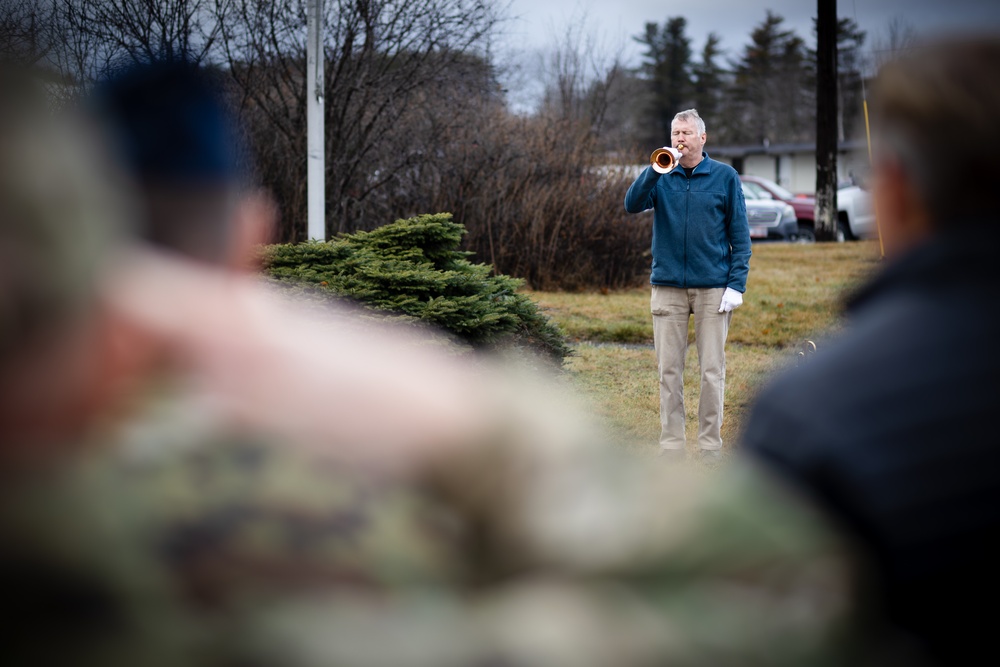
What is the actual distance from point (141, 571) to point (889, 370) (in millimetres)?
940

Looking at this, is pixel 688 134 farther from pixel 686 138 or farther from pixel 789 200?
pixel 789 200

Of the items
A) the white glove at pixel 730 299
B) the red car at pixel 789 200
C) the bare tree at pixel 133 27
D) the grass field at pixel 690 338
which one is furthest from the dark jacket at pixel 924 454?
the red car at pixel 789 200

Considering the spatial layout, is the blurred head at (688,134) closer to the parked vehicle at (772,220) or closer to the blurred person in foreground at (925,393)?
the blurred person in foreground at (925,393)

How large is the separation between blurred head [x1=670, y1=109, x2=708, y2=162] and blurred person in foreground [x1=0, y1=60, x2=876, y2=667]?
502 cm

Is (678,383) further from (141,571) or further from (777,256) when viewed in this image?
(777,256)

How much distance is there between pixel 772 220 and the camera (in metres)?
25.0

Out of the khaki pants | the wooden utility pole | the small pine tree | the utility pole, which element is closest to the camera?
the khaki pants

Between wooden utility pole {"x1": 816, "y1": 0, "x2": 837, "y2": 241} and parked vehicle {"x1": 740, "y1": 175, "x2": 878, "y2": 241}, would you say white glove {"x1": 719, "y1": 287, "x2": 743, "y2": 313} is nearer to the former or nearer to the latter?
wooden utility pole {"x1": 816, "y1": 0, "x2": 837, "y2": 241}

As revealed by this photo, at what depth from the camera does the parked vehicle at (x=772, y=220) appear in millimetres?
24969

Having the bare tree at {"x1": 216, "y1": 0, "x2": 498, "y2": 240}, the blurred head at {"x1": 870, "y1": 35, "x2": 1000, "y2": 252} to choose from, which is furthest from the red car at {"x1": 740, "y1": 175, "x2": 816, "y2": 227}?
the blurred head at {"x1": 870, "y1": 35, "x2": 1000, "y2": 252}

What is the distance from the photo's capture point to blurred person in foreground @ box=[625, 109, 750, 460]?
5.83 metres

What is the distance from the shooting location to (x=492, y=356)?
6605 mm

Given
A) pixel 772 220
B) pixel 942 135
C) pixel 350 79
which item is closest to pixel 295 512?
pixel 942 135

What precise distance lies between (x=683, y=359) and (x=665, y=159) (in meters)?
1.30
